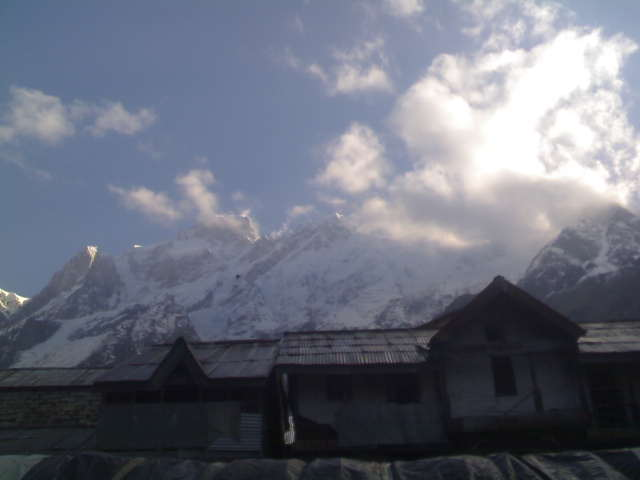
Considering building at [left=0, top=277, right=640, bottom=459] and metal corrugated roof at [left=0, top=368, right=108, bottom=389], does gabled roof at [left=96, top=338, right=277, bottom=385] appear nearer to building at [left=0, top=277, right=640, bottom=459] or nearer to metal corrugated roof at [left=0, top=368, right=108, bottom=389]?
building at [left=0, top=277, right=640, bottom=459]

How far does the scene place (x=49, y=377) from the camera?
81.7ft

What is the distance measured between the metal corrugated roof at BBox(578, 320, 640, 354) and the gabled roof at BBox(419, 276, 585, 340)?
1.05 meters

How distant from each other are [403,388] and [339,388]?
8.13 feet

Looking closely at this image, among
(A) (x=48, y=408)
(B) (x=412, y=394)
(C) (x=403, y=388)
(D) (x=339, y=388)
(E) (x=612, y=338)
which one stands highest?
(E) (x=612, y=338)

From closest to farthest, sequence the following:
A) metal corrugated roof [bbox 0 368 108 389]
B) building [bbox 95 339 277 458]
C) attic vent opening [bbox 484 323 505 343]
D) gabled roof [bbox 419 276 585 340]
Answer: building [bbox 95 339 277 458] < gabled roof [bbox 419 276 585 340] < attic vent opening [bbox 484 323 505 343] < metal corrugated roof [bbox 0 368 108 389]

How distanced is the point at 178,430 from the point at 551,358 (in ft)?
47.3

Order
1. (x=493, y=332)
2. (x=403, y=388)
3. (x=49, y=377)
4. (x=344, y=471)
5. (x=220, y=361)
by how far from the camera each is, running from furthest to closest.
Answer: (x=49, y=377), (x=220, y=361), (x=493, y=332), (x=403, y=388), (x=344, y=471)

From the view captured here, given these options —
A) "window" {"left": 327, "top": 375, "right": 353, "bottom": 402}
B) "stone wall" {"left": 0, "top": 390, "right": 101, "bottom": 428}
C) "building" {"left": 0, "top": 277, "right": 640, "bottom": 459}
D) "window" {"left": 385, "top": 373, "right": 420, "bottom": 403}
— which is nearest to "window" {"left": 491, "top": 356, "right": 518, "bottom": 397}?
"building" {"left": 0, "top": 277, "right": 640, "bottom": 459}

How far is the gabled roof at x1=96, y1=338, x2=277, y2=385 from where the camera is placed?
17.8m

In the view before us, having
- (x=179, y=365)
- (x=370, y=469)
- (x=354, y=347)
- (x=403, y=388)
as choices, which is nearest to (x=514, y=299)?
(x=403, y=388)

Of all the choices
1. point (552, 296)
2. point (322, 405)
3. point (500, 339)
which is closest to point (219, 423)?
point (322, 405)

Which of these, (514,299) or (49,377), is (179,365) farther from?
(514,299)

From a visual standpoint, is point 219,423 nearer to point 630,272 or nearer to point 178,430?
point 178,430

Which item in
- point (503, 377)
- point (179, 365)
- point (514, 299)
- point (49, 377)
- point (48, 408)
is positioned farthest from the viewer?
point (49, 377)
